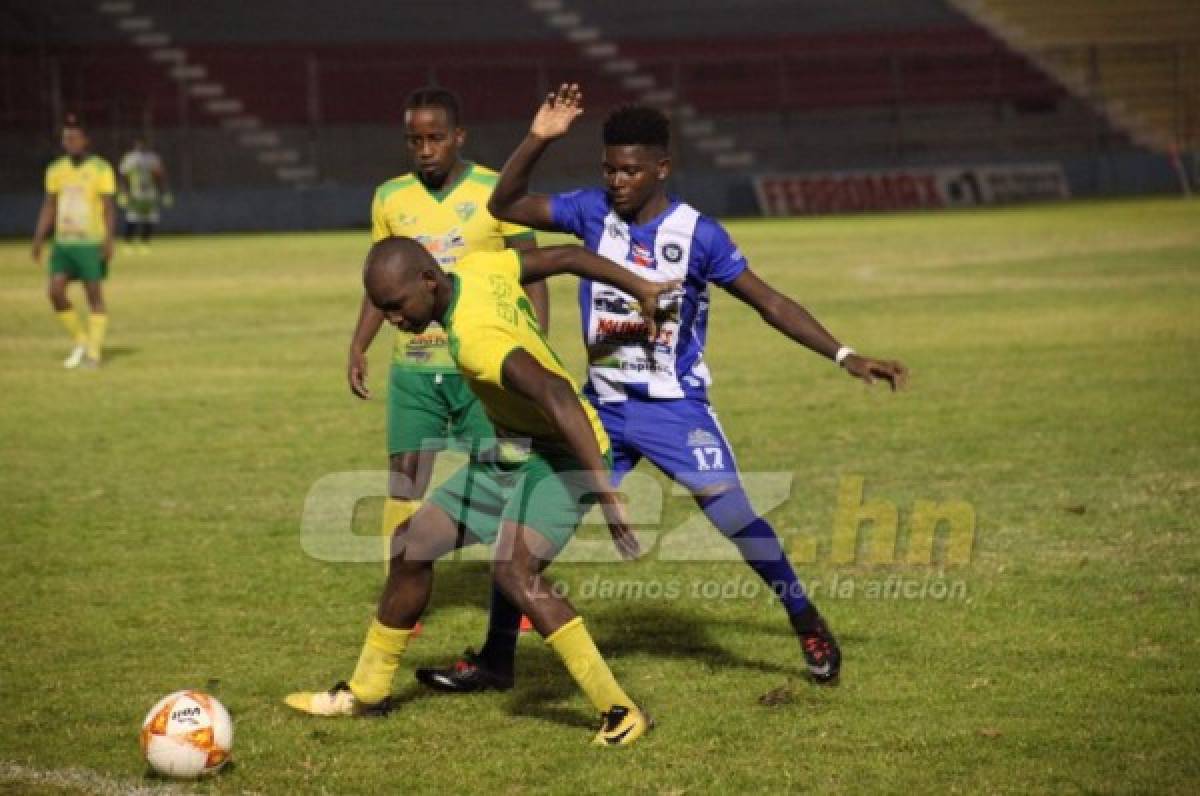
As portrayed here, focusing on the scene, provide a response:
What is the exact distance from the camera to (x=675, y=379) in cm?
688

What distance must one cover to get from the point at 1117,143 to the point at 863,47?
7509mm

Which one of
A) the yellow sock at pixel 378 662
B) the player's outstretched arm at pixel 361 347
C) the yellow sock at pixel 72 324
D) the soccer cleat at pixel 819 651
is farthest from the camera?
the yellow sock at pixel 72 324

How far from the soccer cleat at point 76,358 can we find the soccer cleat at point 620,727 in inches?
501

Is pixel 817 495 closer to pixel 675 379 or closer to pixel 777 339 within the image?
pixel 675 379

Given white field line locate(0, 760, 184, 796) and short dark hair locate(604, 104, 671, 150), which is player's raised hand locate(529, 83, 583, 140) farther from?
white field line locate(0, 760, 184, 796)

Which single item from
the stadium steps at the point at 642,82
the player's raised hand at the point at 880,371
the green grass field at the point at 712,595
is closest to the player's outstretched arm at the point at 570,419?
the green grass field at the point at 712,595

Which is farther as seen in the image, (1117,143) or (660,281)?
(1117,143)

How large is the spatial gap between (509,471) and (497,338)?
79 cm

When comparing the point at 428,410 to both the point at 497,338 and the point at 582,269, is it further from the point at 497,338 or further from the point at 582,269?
the point at 497,338

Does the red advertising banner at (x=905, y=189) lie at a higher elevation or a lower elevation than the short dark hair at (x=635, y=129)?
lower

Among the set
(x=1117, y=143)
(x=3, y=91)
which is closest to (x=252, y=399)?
(x=3, y=91)

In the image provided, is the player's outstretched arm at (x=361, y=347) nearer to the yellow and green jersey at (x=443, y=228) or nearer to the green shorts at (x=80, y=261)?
the yellow and green jersey at (x=443, y=228)

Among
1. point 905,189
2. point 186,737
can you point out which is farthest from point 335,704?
point 905,189

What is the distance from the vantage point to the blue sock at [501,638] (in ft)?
22.9
